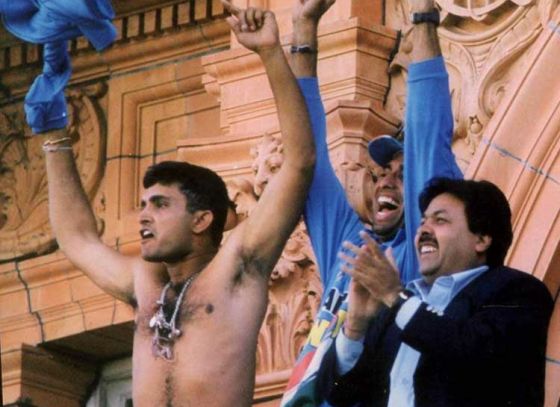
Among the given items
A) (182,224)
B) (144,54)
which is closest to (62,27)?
(182,224)

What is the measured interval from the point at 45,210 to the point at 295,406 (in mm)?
4987

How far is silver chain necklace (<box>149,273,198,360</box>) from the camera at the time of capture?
12844 millimetres

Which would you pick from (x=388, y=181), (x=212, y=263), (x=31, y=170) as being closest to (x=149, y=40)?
(x=31, y=170)

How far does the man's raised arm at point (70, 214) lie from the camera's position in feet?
44.0

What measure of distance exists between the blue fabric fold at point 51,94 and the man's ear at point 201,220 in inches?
36.9

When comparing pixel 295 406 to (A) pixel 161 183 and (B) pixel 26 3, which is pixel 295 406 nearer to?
(A) pixel 161 183

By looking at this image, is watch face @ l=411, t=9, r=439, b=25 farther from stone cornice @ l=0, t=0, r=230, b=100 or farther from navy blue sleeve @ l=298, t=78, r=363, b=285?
stone cornice @ l=0, t=0, r=230, b=100

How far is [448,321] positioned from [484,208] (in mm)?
578

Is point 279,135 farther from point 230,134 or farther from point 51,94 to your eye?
point 51,94

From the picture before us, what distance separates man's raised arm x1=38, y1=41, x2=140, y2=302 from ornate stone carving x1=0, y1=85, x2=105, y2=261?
375 centimetres

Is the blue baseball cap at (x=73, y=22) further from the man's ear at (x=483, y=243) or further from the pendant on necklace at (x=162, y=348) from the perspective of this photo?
the man's ear at (x=483, y=243)

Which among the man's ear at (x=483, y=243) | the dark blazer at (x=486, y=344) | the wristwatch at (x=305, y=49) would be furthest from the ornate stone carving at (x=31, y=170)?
the dark blazer at (x=486, y=344)

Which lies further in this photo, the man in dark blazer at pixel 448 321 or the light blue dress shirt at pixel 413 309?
the light blue dress shirt at pixel 413 309

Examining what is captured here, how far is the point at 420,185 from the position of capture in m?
13.0
